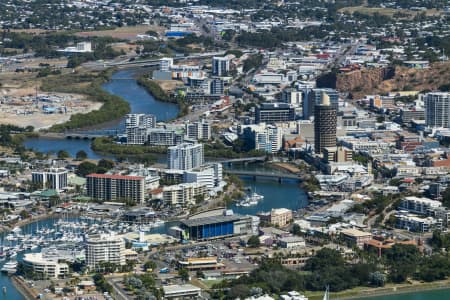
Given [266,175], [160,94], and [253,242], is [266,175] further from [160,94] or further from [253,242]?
[160,94]

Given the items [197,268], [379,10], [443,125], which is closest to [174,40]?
[379,10]

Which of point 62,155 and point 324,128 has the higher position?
point 324,128

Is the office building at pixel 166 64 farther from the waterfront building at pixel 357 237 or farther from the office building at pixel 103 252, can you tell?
the office building at pixel 103 252

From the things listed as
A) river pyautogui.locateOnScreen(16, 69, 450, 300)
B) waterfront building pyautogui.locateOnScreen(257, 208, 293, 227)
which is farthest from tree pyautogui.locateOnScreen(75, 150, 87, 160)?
waterfront building pyautogui.locateOnScreen(257, 208, 293, 227)

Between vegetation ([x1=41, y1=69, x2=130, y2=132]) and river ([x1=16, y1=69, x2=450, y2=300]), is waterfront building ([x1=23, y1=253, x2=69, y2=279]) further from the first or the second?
vegetation ([x1=41, y1=69, x2=130, y2=132])

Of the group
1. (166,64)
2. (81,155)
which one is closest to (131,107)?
(166,64)

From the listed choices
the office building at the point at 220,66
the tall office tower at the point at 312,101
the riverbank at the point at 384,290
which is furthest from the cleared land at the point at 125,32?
the riverbank at the point at 384,290
